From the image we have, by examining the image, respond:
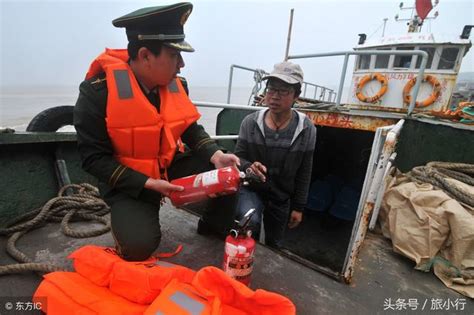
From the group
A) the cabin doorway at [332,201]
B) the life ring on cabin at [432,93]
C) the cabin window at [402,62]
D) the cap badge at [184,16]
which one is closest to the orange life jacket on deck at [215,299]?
the cap badge at [184,16]

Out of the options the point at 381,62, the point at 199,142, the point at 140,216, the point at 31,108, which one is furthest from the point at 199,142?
the point at 31,108

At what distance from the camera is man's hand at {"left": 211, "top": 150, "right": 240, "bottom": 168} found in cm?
184

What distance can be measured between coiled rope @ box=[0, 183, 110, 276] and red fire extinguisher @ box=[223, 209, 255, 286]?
1.19m

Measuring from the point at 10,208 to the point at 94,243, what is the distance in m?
0.77

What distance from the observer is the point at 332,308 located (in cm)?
163

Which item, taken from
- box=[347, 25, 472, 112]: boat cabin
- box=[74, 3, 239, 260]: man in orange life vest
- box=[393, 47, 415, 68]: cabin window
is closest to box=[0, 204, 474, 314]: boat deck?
box=[74, 3, 239, 260]: man in orange life vest

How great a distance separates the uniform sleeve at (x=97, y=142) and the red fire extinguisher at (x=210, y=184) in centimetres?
25

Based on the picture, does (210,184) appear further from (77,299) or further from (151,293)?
(77,299)

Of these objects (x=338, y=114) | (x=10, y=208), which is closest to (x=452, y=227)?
(x=338, y=114)

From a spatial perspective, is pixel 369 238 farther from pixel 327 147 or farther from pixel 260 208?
pixel 327 147

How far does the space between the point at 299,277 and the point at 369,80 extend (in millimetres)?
7059

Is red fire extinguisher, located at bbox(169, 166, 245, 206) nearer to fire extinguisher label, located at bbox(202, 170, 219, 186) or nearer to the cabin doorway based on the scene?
fire extinguisher label, located at bbox(202, 170, 219, 186)

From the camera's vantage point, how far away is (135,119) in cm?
158

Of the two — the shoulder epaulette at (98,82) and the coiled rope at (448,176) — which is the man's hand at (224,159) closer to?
the shoulder epaulette at (98,82)
